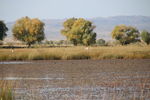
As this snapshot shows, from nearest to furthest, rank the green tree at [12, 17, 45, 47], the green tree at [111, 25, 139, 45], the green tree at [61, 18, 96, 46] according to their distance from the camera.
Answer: the green tree at [12, 17, 45, 47] → the green tree at [61, 18, 96, 46] → the green tree at [111, 25, 139, 45]

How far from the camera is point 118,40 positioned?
110 meters

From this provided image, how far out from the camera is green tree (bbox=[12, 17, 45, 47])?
8975 centimetres

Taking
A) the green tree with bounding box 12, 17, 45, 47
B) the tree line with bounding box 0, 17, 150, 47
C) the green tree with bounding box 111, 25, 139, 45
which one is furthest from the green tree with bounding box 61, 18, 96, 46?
the green tree with bounding box 111, 25, 139, 45

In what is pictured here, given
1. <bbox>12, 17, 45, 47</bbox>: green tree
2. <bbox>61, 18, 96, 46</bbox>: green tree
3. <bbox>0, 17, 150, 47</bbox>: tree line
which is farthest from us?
<bbox>61, 18, 96, 46</bbox>: green tree

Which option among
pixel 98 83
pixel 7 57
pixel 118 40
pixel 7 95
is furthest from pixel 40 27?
pixel 7 95

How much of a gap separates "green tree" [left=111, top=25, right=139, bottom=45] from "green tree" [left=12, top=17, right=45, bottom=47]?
23.7 meters

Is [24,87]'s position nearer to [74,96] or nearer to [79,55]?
[74,96]

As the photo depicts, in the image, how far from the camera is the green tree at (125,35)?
4154 inches

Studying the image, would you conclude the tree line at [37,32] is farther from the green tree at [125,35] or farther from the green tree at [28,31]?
the green tree at [125,35]

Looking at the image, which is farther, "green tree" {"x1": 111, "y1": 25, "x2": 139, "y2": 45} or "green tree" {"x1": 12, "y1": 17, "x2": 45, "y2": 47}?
"green tree" {"x1": 111, "y1": 25, "x2": 139, "y2": 45}

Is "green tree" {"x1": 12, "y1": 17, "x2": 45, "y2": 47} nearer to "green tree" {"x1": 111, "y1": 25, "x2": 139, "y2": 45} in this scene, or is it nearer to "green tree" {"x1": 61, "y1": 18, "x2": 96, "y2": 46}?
"green tree" {"x1": 61, "y1": 18, "x2": 96, "y2": 46}

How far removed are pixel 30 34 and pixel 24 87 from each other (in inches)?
2844

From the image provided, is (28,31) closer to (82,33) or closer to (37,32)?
(37,32)

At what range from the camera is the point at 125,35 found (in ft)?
355
